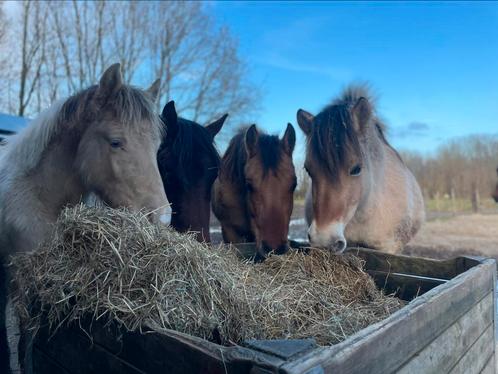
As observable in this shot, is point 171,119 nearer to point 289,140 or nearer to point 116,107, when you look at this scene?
point 116,107

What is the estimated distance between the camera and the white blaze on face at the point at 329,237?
2658mm

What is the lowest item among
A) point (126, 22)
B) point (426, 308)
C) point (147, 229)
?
point (426, 308)

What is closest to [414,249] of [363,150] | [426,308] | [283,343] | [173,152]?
[363,150]

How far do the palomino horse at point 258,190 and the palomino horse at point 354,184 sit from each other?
28cm

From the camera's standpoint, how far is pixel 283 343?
89cm

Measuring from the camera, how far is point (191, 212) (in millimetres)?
2777

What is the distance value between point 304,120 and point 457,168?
20.8m

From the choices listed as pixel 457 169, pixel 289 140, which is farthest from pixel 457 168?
pixel 289 140

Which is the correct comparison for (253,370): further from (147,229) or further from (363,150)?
(363,150)

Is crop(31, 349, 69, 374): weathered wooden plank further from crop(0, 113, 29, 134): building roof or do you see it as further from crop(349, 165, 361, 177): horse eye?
crop(0, 113, 29, 134): building roof

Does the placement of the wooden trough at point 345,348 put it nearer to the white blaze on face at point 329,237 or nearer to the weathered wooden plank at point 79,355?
the weathered wooden plank at point 79,355

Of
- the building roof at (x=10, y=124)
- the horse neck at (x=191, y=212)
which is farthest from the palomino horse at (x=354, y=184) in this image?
the building roof at (x=10, y=124)

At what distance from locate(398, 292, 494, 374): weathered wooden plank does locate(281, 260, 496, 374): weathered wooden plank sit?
1.2 inches

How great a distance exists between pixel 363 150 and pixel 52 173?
232cm
